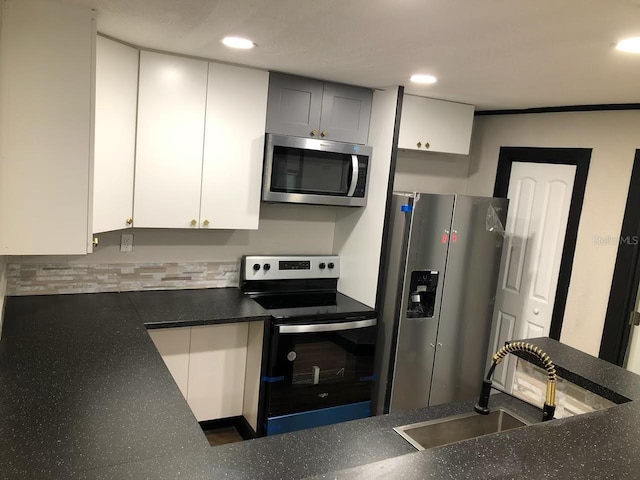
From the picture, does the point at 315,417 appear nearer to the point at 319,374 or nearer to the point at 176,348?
the point at 319,374

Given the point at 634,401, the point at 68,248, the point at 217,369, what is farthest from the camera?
the point at 217,369

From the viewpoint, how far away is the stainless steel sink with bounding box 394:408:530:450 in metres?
1.71

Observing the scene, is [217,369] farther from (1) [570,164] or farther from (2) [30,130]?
(1) [570,164]

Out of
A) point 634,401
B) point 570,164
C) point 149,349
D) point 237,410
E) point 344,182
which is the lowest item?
point 237,410

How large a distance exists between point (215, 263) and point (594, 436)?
2.43 metres

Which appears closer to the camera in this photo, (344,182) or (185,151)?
(185,151)

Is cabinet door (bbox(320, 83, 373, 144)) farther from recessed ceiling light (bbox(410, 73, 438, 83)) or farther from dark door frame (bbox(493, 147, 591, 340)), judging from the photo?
dark door frame (bbox(493, 147, 591, 340))

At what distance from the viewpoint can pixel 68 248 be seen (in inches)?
78.3

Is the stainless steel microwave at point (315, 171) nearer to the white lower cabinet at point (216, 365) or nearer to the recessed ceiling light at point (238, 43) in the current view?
the recessed ceiling light at point (238, 43)

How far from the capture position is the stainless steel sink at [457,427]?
1711mm

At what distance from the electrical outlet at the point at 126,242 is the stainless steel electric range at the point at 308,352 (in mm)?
716

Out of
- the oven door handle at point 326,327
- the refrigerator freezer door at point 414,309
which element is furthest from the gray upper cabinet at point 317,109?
the oven door handle at point 326,327

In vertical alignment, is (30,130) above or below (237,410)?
above

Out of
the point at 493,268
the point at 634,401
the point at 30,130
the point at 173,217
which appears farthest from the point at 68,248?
the point at 493,268
